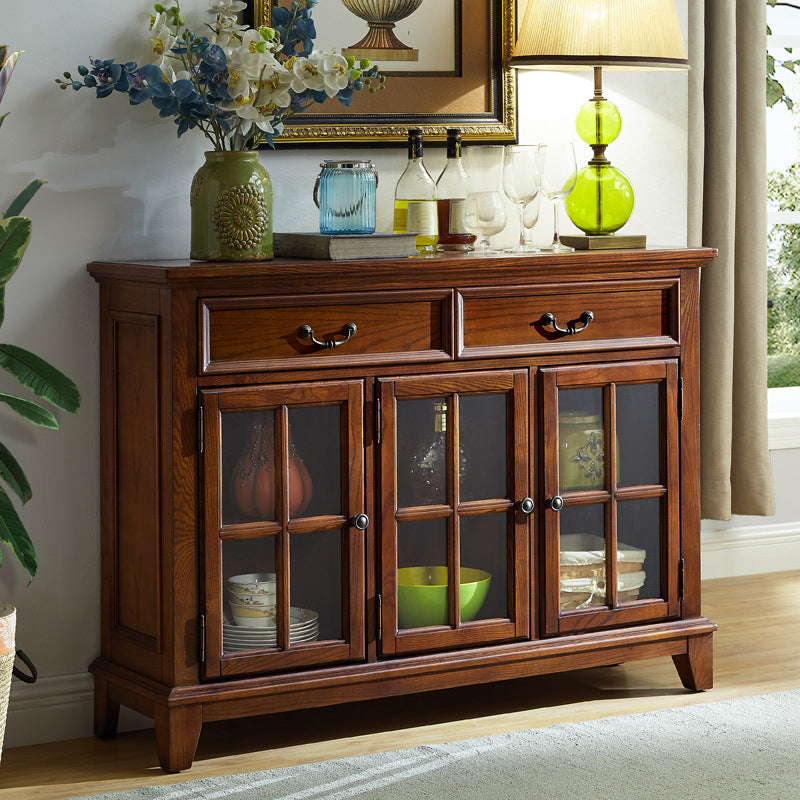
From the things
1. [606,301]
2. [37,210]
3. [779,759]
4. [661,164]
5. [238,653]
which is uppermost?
[661,164]

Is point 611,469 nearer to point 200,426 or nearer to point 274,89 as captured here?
point 200,426

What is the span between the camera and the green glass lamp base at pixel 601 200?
2930mm

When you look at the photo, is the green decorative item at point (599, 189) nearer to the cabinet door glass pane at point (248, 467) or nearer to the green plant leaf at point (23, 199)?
the cabinet door glass pane at point (248, 467)

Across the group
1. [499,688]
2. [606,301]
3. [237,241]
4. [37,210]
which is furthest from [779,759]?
[37,210]

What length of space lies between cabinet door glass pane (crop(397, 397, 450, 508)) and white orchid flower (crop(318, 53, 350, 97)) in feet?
2.06

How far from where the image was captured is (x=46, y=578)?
2645 mm

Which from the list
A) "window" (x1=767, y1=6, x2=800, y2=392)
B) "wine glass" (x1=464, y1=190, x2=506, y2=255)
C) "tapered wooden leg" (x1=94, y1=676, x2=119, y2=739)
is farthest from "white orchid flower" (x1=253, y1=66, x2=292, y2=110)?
"window" (x1=767, y1=6, x2=800, y2=392)

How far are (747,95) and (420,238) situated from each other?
1.32 meters

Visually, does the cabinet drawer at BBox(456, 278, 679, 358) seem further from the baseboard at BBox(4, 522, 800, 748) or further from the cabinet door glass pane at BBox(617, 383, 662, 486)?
the baseboard at BBox(4, 522, 800, 748)

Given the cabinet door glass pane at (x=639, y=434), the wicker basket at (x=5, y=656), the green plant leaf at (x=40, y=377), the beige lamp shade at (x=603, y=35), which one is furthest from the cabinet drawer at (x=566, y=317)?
the wicker basket at (x=5, y=656)

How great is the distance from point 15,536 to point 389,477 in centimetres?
70

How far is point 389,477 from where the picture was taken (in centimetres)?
254

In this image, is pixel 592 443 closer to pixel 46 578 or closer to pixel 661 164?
pixel 661 164

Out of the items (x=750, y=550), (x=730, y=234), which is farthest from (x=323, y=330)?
(x=750, y=550)
